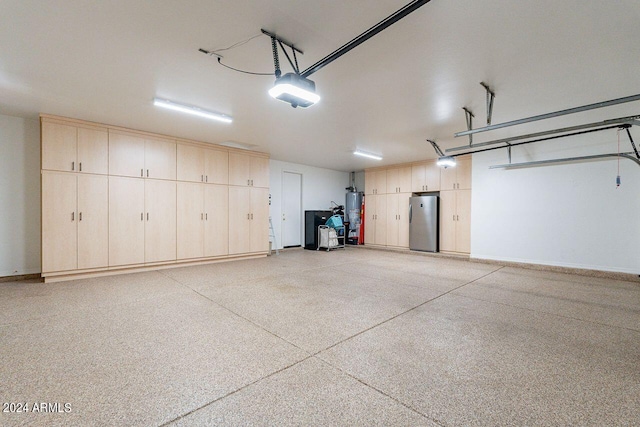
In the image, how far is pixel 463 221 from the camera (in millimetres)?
7211

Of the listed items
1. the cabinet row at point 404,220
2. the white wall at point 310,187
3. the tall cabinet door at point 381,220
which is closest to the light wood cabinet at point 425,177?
the cabinet row at point 404,220

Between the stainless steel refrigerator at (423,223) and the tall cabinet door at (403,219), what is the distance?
0.22 meters

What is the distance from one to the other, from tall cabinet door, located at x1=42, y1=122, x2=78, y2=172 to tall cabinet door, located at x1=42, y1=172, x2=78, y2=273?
17 cm

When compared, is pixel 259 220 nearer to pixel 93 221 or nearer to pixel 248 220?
pixel 248 220

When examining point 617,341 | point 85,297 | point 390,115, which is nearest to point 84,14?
point 85,297

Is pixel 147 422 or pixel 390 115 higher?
pixel 390 115

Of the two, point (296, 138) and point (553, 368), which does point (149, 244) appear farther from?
point (553, 368)

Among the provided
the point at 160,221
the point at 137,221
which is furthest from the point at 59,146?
the point at 160,221

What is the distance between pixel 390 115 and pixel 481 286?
3.31 m

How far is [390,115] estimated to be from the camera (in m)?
4.37

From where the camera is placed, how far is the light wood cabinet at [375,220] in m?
9.05

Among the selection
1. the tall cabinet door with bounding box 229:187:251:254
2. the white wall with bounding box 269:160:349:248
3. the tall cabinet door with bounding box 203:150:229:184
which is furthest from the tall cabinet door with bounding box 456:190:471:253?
the tall cabinet door with bounding box 203:150:229:184

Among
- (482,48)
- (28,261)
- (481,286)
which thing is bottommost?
(481,286)

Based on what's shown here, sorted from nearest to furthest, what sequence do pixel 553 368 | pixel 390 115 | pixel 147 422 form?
pixel 147 422
pixel 553 368
pixel 390 115
